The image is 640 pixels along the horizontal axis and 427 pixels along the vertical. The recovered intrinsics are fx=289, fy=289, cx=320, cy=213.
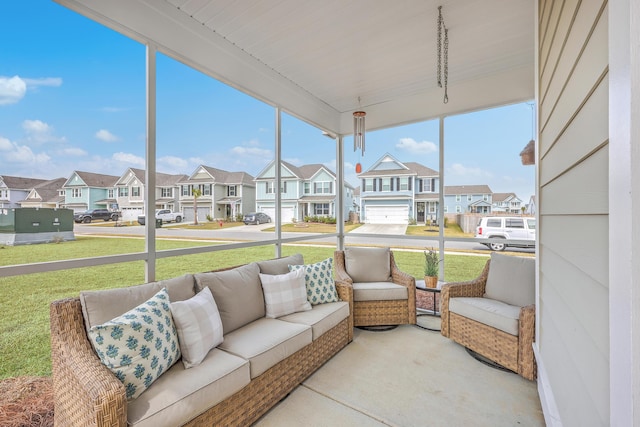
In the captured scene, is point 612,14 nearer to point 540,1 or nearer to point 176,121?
point 540,1

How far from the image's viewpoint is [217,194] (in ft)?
10.9

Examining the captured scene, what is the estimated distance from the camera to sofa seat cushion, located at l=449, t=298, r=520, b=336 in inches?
97.6

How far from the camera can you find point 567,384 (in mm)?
1210

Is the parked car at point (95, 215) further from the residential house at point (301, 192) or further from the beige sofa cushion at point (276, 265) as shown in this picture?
the residential house at point (301, 192)

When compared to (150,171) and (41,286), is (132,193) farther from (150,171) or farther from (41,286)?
(41,286)

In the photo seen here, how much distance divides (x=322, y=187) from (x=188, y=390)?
3.62m

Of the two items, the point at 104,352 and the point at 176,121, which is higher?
the point at 176,121

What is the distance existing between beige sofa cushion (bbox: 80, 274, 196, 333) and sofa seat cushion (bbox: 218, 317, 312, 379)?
1.72ft

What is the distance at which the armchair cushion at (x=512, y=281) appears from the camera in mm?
2727

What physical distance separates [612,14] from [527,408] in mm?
2523

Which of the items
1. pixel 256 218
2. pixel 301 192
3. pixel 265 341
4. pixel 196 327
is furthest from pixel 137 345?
pixel 301 192

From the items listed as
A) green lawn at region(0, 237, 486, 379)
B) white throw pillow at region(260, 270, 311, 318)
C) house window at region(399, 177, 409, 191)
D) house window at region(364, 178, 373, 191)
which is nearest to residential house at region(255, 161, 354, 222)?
house window at region(364, 178, 373, 191)

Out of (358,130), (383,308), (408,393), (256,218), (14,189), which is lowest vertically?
→ (408,393)

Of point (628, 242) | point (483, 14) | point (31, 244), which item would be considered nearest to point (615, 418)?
point (628, 242)
